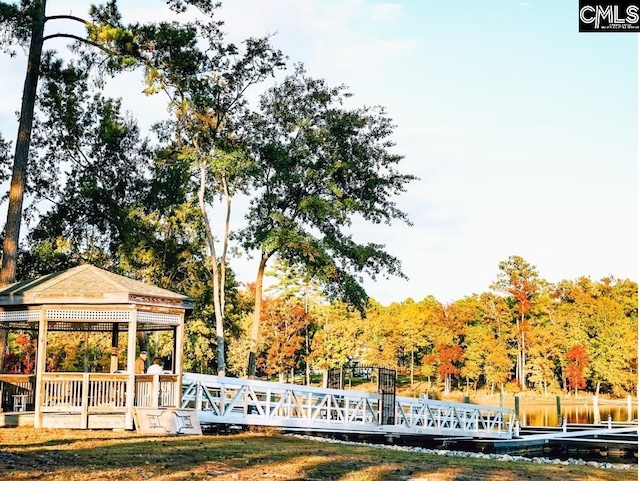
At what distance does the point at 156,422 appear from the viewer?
59.8ft

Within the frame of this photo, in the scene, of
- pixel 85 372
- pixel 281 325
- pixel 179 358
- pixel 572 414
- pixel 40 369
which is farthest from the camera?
pixel 281 325

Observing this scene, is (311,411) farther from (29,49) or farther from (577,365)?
(577,365)

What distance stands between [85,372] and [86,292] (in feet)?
5.86

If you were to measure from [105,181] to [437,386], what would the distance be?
53.9 m

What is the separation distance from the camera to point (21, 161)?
22844 millimetres

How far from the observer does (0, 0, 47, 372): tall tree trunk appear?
22.5m

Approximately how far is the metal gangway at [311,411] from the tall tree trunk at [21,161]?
5797mm

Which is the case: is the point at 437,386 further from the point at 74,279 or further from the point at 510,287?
the point at 74,279

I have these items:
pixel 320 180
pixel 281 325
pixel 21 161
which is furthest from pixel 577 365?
pixel 21 161

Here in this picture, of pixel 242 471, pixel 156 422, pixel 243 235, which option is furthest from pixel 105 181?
pixel 242 471

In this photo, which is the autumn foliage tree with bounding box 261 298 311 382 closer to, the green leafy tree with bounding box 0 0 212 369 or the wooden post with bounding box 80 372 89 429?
the green leafy tree with bounding box 0 0 212 369

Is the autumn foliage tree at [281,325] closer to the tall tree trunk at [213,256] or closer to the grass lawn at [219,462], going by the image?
the tall tree trunk at [213,256]

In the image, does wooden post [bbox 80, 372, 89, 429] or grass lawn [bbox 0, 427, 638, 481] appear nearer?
grass lawn [bbox 0, 427, 638, 481]

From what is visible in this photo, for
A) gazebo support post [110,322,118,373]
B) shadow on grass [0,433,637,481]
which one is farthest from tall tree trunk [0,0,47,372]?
shadow on grass [0,433,637,481]
